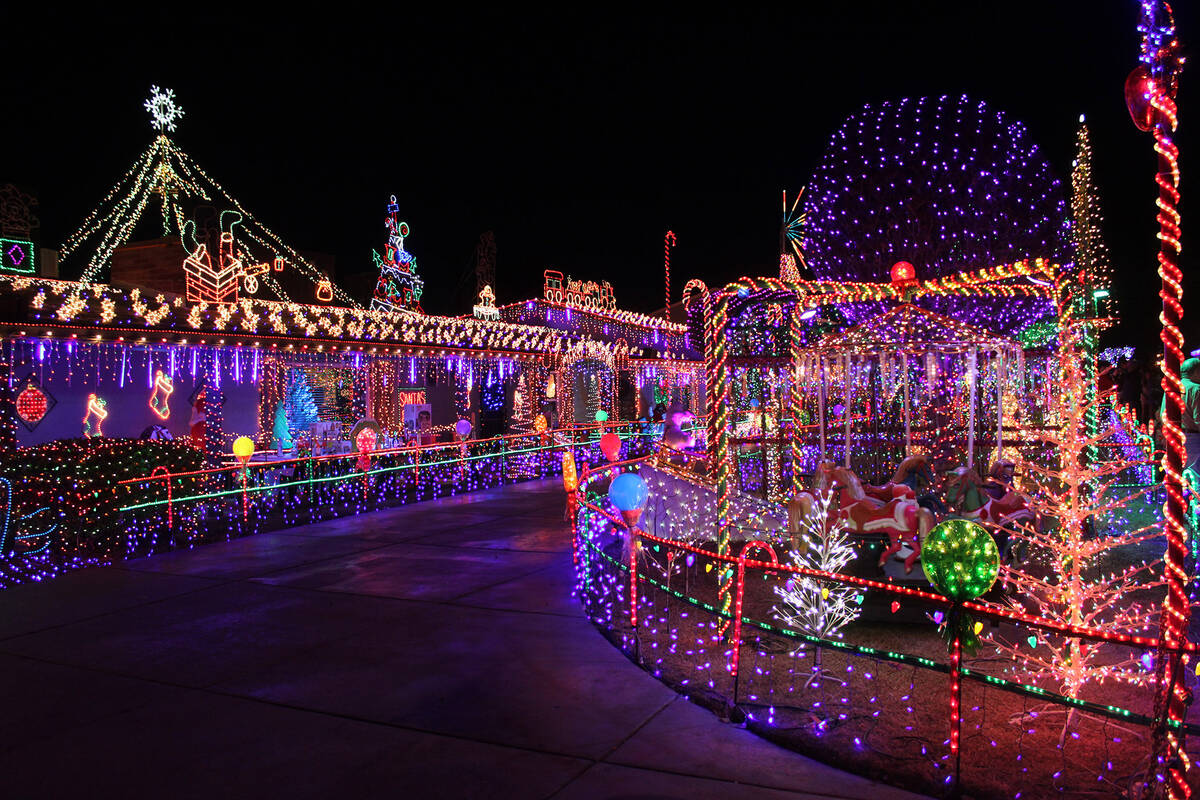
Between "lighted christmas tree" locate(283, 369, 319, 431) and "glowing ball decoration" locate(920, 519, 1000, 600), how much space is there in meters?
15.6

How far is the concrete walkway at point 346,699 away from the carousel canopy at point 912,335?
4624 mm

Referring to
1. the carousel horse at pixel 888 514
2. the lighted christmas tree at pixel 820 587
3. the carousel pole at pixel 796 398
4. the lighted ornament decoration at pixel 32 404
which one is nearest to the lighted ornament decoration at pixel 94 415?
the lighted ornament decoration at pixel 32 404

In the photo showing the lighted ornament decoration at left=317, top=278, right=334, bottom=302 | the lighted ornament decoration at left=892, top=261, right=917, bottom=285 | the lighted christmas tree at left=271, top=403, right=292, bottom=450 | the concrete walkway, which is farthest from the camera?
the lighted ornament decoration at left=317, top=278, right=334, bottom=302

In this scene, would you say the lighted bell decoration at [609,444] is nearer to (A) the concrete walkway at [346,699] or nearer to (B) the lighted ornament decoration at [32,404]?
(A) the concrete walkway at [346,699]

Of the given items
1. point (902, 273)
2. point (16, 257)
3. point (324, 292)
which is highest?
point (324, 292)

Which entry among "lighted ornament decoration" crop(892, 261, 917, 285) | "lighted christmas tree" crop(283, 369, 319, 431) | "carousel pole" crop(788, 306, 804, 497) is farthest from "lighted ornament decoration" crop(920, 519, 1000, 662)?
"lighted christmas tree" crop(283, 369, 319, 431)

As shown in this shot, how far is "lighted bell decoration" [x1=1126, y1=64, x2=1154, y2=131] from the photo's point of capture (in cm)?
368

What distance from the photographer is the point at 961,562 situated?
399 centimetres

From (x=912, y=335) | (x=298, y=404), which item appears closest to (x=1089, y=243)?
(x=912, y=335)

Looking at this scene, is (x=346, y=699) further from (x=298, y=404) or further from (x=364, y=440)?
(x=298, y=404)

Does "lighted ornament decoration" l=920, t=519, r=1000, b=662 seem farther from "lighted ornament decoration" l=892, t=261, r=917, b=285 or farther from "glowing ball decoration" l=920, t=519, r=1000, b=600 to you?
"lighted ornament decoration" l=892, t=261, r=917, b=285

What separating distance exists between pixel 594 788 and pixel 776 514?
17.4ft

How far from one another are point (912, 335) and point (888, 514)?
154 inches

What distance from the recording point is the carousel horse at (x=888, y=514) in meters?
6.91
